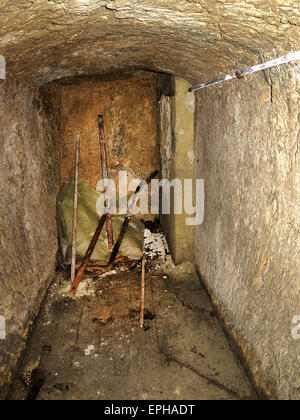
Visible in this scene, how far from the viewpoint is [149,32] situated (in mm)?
2010

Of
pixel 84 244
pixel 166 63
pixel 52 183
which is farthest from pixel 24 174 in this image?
pixel 166 63

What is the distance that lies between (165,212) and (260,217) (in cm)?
253

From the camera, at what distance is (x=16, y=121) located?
113 inches

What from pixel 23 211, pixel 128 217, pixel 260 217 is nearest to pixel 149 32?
pixel 260 217

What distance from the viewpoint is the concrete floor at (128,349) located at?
85.1 inches

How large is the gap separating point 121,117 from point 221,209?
7.90 ft

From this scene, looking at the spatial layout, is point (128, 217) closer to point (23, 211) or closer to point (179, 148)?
point (179, 148)


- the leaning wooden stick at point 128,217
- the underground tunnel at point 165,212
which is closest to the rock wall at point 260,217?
Result: the underground tunnel at point 165,212

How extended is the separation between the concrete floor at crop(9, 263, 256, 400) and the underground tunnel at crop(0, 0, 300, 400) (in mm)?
12

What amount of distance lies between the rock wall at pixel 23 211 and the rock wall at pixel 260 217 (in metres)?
1.72

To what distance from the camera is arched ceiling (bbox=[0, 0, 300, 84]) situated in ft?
4.45

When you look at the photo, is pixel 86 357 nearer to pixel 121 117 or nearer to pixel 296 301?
pixel 296 301

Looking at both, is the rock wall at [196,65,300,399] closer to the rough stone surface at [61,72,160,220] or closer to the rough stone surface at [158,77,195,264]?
the rough stone surface at [158,77,195,264]

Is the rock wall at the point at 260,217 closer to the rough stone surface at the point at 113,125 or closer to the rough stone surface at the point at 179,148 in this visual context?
the rough stone surface at the point at 179,148
